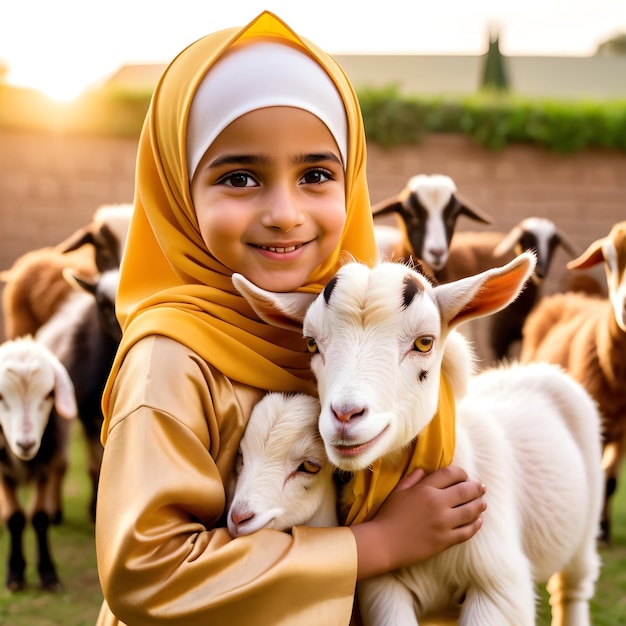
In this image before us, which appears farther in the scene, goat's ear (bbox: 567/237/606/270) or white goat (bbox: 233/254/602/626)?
goat's ear (bbox: 567/237/606/270)

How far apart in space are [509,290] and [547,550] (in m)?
0.58

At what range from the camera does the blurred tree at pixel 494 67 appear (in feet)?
40.3

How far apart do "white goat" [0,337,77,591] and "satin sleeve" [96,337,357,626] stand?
190 cm

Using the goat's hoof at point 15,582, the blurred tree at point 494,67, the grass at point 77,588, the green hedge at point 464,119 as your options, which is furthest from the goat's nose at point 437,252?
the blurred tree at point 494,67

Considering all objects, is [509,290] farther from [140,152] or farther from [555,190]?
[555,190]

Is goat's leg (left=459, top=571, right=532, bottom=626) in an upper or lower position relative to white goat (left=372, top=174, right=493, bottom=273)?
lower

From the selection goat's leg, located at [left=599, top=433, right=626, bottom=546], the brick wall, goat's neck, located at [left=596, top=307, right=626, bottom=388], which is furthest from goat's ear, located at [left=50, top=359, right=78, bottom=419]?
the brick wall

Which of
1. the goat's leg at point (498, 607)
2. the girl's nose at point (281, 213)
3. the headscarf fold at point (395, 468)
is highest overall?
the girl's nose at point (281, 213)

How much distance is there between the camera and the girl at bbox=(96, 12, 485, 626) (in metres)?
1.06

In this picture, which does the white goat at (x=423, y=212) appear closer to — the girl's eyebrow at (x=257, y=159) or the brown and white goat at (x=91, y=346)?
the brown and white goat at (x=91, y=346)

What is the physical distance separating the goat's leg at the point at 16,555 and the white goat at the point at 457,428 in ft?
8.11

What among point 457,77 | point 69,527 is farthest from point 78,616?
point 457,77

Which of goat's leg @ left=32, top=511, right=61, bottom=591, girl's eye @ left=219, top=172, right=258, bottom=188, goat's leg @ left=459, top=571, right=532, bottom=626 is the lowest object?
goat's leg @ left=32, top=511, right=61, bottom=591

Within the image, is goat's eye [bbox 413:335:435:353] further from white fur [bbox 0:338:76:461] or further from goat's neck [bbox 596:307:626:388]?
goat's neck [bbox 596:307:626:388]
